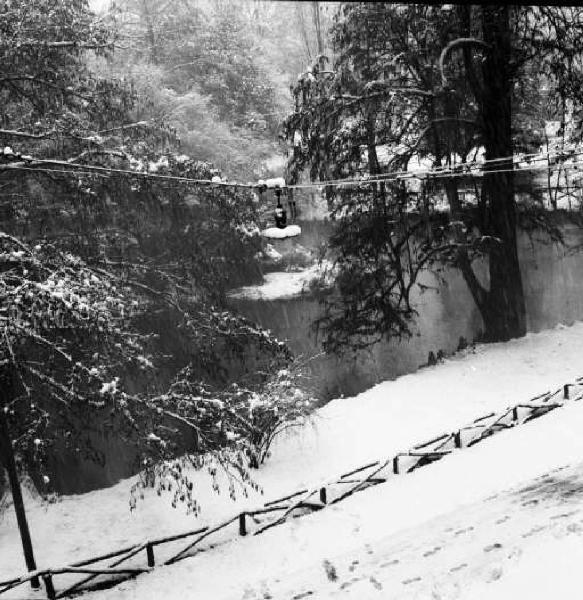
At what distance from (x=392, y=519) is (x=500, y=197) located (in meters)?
11.8

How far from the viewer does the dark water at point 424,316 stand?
2130cm

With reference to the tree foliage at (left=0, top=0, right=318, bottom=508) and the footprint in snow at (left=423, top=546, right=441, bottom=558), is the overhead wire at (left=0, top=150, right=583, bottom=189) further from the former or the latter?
the footprint in snow at (left=423, top=546, right=441, bottom=558)

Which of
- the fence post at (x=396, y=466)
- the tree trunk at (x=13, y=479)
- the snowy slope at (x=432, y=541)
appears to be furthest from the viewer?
the fence post at (x=396, y=466)

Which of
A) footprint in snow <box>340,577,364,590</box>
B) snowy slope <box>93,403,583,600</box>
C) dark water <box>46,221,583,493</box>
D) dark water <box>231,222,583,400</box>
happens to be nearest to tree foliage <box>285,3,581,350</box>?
dark water <box>46,221,583,493</box>

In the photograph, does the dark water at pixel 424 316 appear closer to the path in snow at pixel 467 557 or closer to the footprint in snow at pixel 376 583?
the path in snow at pixel 467 557

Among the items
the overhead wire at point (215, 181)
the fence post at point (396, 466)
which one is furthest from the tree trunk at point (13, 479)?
the fence post at point (396, 466)

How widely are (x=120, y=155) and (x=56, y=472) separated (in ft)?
27.0

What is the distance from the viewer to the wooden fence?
941 cm

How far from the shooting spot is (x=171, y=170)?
13367 mm

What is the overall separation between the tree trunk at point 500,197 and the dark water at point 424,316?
2192mm

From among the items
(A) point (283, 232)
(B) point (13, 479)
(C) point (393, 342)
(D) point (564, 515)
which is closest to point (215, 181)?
(A) point (283, 232)

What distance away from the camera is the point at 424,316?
26969 mm

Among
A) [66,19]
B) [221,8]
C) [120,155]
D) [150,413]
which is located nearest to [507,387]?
[150,413]

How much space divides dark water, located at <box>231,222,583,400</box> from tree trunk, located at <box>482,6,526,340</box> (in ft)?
7.19
